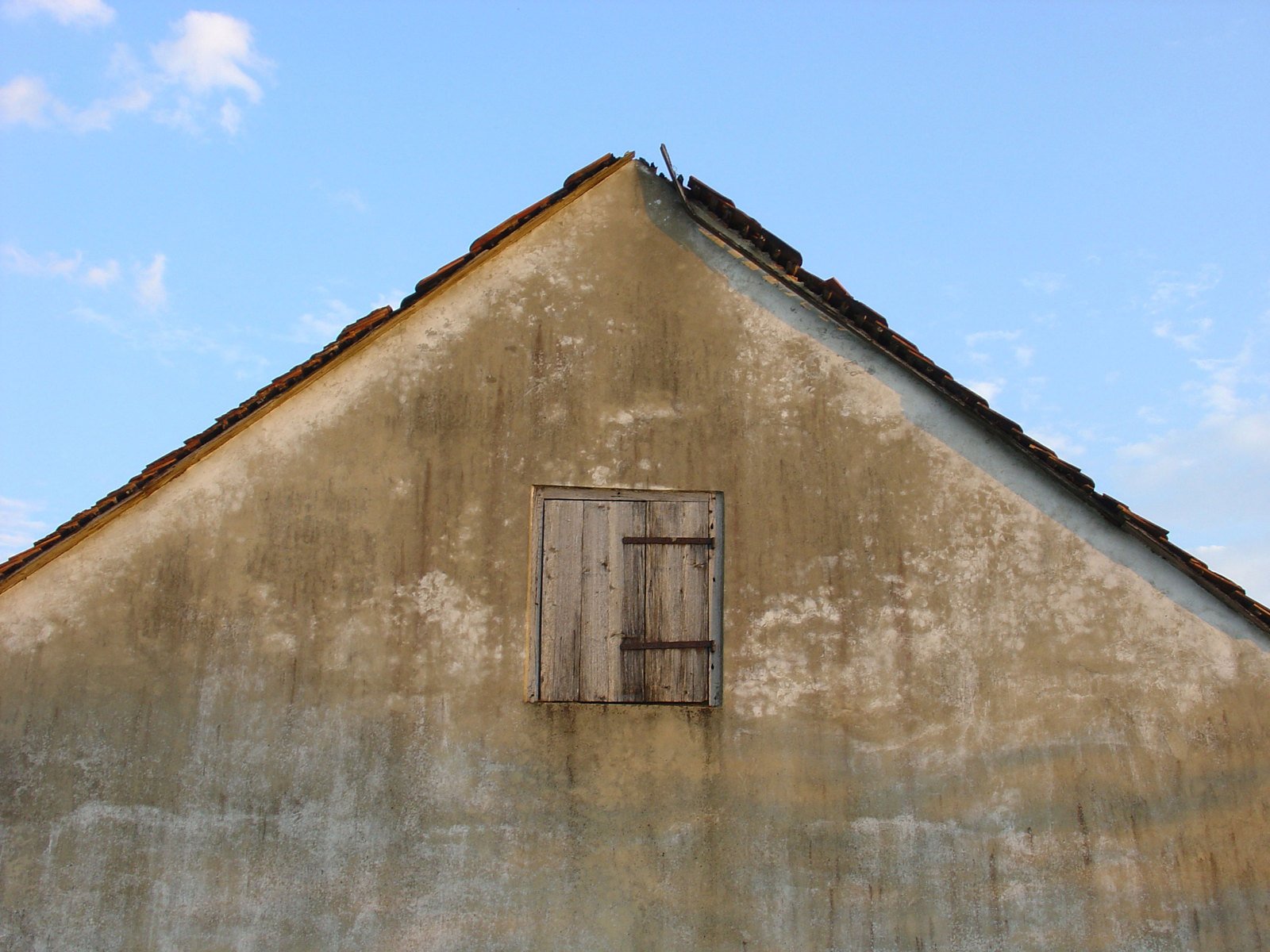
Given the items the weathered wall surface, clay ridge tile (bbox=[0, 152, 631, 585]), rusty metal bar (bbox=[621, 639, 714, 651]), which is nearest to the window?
rusty metal bar (bbox=[621, 639, 714, 651])

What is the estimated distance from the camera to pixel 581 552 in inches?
308

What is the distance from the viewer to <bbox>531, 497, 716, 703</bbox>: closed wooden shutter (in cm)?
762

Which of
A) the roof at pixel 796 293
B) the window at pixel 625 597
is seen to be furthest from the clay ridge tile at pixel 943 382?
the window at pixel 625 597

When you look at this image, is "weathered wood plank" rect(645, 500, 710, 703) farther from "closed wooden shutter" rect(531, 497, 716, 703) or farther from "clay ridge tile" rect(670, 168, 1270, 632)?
"clay ridge tile" rect(670, 168, 1270, 632)

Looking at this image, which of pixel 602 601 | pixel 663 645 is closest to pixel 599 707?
pixel 663 645

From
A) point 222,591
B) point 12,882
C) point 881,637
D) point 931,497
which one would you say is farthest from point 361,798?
point 931,497

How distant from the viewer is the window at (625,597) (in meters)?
7.61

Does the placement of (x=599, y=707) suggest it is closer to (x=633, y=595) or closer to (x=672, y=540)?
(x=633, y=595)

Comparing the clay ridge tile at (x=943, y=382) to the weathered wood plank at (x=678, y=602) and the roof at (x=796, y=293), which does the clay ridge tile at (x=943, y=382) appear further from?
the weathered wood plank at (x=678, y=602)

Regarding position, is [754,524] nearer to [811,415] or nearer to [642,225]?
[811,415]

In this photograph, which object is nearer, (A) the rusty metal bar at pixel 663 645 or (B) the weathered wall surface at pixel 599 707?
(B) the weathered wall surface at pixel 599 707

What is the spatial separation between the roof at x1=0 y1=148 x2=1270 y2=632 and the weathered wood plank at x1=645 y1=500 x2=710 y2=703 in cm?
176

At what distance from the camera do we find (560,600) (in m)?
7.75

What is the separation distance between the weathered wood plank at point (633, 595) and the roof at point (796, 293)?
200 centimetres
